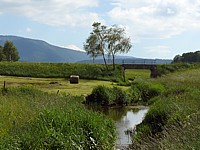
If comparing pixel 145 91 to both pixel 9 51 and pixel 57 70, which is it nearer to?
pixel 57 70

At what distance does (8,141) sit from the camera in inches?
427

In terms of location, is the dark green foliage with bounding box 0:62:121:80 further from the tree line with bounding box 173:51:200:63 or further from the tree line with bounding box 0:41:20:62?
the tree line with bounding box 173:51:200:63

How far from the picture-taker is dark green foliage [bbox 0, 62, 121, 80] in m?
68.2

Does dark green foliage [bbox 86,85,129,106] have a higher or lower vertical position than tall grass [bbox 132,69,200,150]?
lower

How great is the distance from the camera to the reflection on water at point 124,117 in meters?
21.5

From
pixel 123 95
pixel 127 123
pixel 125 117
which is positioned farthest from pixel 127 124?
pixel 123 95

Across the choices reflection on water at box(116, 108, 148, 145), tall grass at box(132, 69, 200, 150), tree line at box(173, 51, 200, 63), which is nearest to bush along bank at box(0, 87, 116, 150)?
tall grass at box(132, 69, 200, 150)

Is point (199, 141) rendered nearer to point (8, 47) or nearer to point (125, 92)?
point (125, 92)

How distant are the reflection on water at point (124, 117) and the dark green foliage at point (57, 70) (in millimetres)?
32334

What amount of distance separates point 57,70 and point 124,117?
1690 inches

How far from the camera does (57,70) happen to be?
70938 millimetres

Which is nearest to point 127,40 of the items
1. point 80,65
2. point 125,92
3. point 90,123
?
point 80,65

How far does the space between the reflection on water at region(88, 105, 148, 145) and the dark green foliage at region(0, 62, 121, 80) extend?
32334mm

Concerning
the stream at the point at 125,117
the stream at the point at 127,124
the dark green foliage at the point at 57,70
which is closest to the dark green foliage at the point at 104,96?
the stream at the point at 125,117
